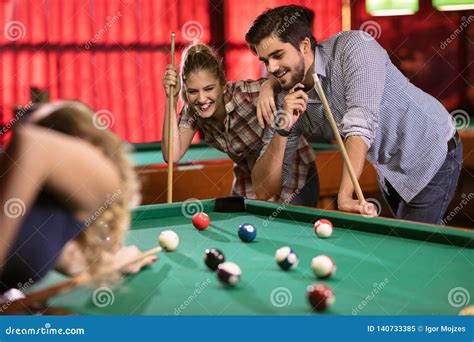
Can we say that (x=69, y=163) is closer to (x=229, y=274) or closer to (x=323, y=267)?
(x=229, y=274)

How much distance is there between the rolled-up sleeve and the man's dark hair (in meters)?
0.28

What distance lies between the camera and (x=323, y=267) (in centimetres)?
203

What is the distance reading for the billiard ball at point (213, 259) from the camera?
7.00 feet

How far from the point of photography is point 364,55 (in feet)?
9.26

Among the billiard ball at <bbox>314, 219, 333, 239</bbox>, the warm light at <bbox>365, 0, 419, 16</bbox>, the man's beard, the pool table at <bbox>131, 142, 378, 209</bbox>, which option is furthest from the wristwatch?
the warm light at <bbox>365, 0, 419, 16</bbox>

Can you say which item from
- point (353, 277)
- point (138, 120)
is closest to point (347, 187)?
point (353, 277)

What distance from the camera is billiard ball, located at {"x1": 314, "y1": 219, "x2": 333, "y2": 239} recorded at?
8.17 feet

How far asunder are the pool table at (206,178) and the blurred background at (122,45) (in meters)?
1.75

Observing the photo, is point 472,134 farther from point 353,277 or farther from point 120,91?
point 120,91

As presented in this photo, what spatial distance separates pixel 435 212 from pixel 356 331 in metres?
0.88
